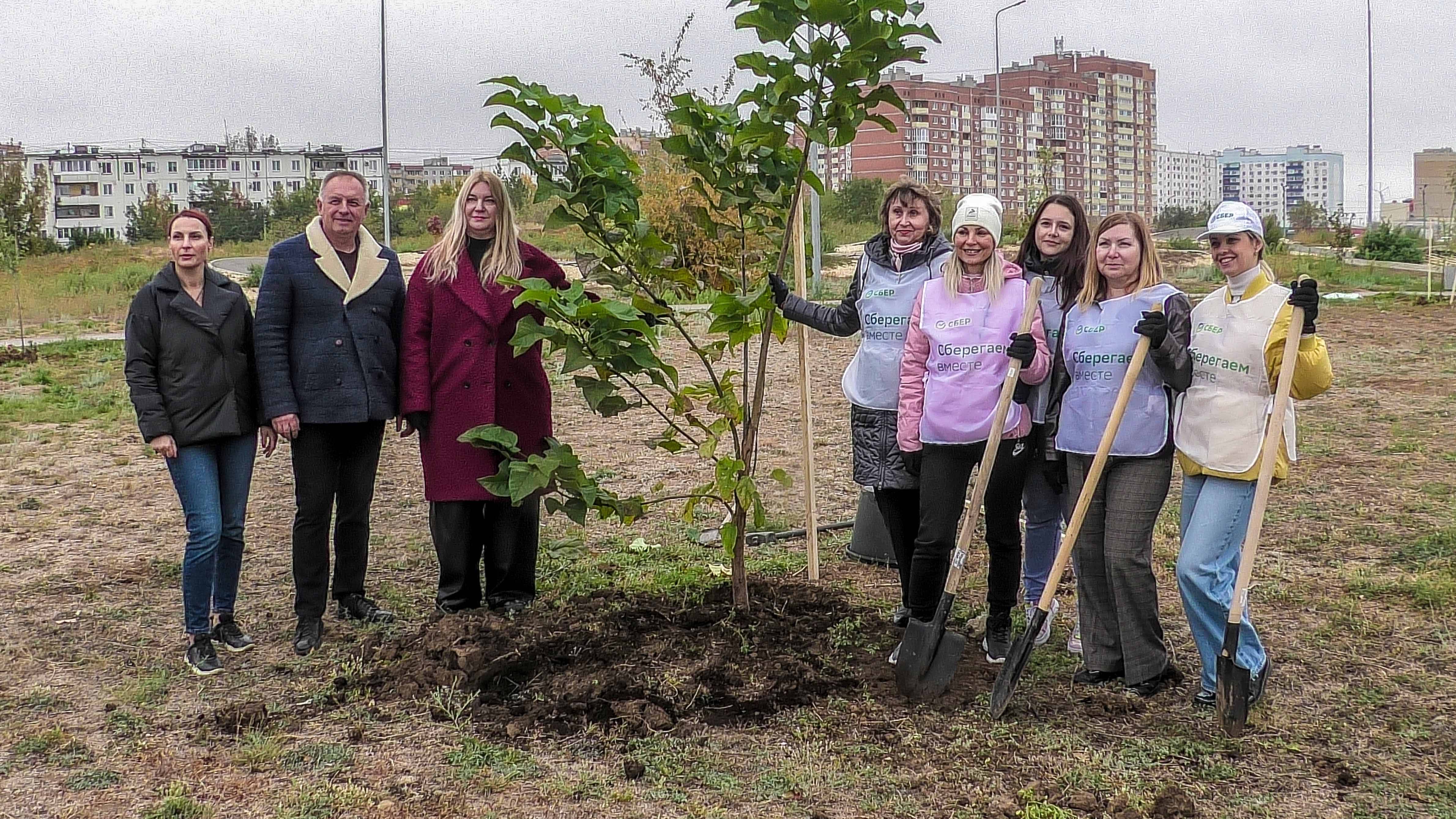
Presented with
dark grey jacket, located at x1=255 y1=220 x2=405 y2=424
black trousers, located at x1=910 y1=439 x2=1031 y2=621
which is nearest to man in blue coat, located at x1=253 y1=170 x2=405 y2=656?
A: dark grey jacket, located at x1=255 y1=220 x2=405 y2=424

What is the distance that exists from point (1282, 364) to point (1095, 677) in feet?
4.35

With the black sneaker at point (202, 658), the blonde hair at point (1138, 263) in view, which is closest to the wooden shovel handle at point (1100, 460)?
the blonde hair at point (1138, 263)

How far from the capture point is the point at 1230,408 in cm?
367

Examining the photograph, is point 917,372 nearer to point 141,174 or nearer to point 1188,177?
point 141,174

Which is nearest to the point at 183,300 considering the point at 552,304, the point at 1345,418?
the point at 552,304

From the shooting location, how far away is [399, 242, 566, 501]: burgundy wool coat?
467cm

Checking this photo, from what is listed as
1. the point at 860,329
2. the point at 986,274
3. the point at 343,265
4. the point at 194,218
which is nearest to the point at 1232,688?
the point at 986,274

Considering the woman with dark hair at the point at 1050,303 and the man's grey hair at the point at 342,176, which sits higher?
the man's grey hair at the point at 342,176

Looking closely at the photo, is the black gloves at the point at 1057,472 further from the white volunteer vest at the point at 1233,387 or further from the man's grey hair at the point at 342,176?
the man's grey hair at the point at 342,176

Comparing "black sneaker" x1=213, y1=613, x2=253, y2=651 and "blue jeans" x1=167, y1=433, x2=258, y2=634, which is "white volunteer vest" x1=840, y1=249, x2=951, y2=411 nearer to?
"blue jeans" x1=167, y1=433, x2=258, y2=634

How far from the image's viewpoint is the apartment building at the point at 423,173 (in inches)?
2221

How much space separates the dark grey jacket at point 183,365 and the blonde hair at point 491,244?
0.76 meters

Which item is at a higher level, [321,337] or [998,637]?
[321,337]

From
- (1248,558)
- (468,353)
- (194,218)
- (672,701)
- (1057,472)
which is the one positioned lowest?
(672,701)
